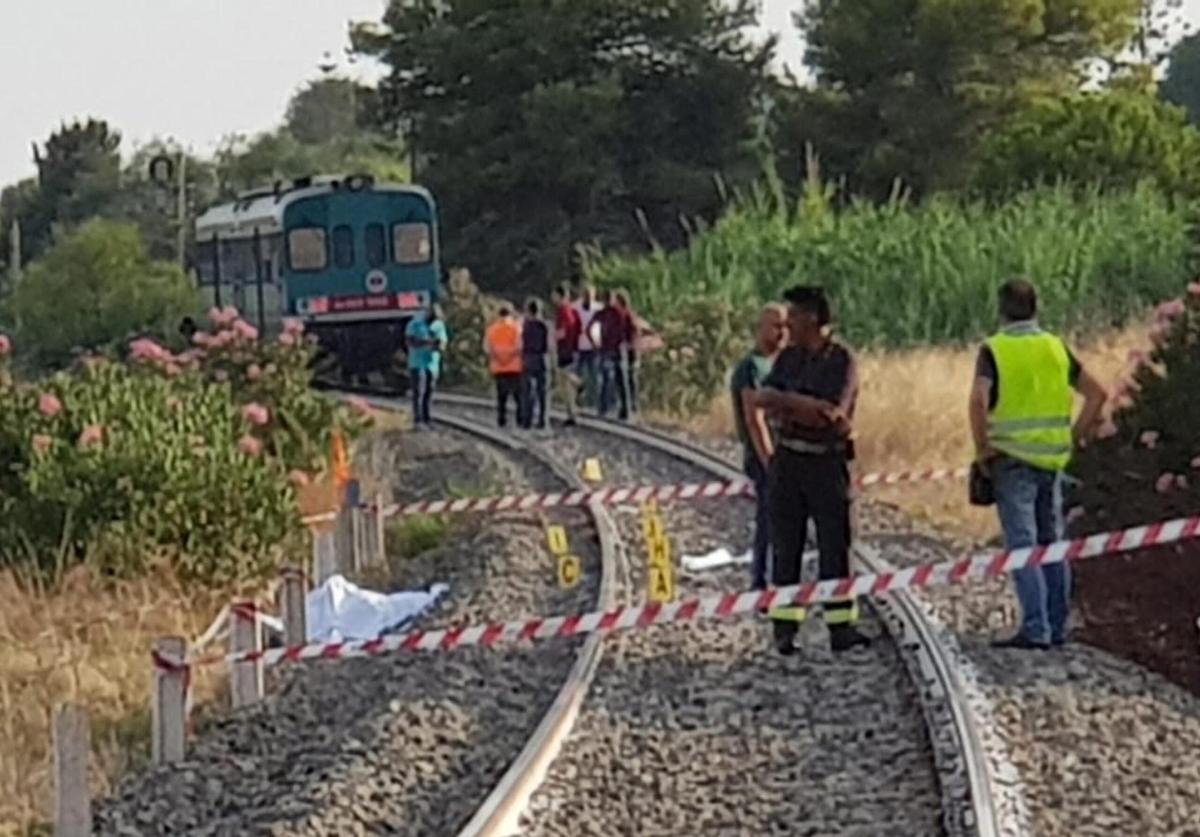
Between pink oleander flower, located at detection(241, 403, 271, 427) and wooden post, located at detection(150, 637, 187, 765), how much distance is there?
9096 millimetres

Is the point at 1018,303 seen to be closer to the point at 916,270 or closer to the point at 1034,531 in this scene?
the point at 1034,531

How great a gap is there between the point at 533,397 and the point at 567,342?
1.24 m

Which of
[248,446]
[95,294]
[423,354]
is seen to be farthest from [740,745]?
[95,294]

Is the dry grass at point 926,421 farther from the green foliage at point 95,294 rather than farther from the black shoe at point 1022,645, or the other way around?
the green foliage at point 95,294

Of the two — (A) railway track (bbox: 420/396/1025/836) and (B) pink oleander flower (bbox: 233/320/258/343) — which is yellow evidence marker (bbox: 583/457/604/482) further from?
(A) railway track (bbox: 420/396/1025/836)

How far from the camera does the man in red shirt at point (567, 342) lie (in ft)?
106

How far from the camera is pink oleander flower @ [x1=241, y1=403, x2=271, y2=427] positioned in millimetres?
21062

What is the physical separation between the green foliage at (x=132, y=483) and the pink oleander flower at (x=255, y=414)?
1.76ft

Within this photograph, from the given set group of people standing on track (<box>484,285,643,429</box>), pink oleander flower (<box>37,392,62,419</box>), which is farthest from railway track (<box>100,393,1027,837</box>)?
→ group of people standing on track (<box>484,285,643,429</box>)

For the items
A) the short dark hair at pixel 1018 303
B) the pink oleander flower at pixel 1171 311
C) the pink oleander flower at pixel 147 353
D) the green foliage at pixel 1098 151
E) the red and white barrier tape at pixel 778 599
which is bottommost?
the red and white barrier tape at pixel 778 599

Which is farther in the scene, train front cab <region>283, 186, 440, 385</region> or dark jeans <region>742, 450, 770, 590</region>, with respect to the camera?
train front cab <region>283, 186, 440, 385</region>

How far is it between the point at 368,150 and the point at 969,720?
94.4 m

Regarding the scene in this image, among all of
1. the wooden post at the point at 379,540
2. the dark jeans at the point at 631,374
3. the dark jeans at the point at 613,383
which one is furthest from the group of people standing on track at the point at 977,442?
the dark jeans at the point at 631,374

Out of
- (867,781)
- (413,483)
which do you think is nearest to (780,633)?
(867,781)
